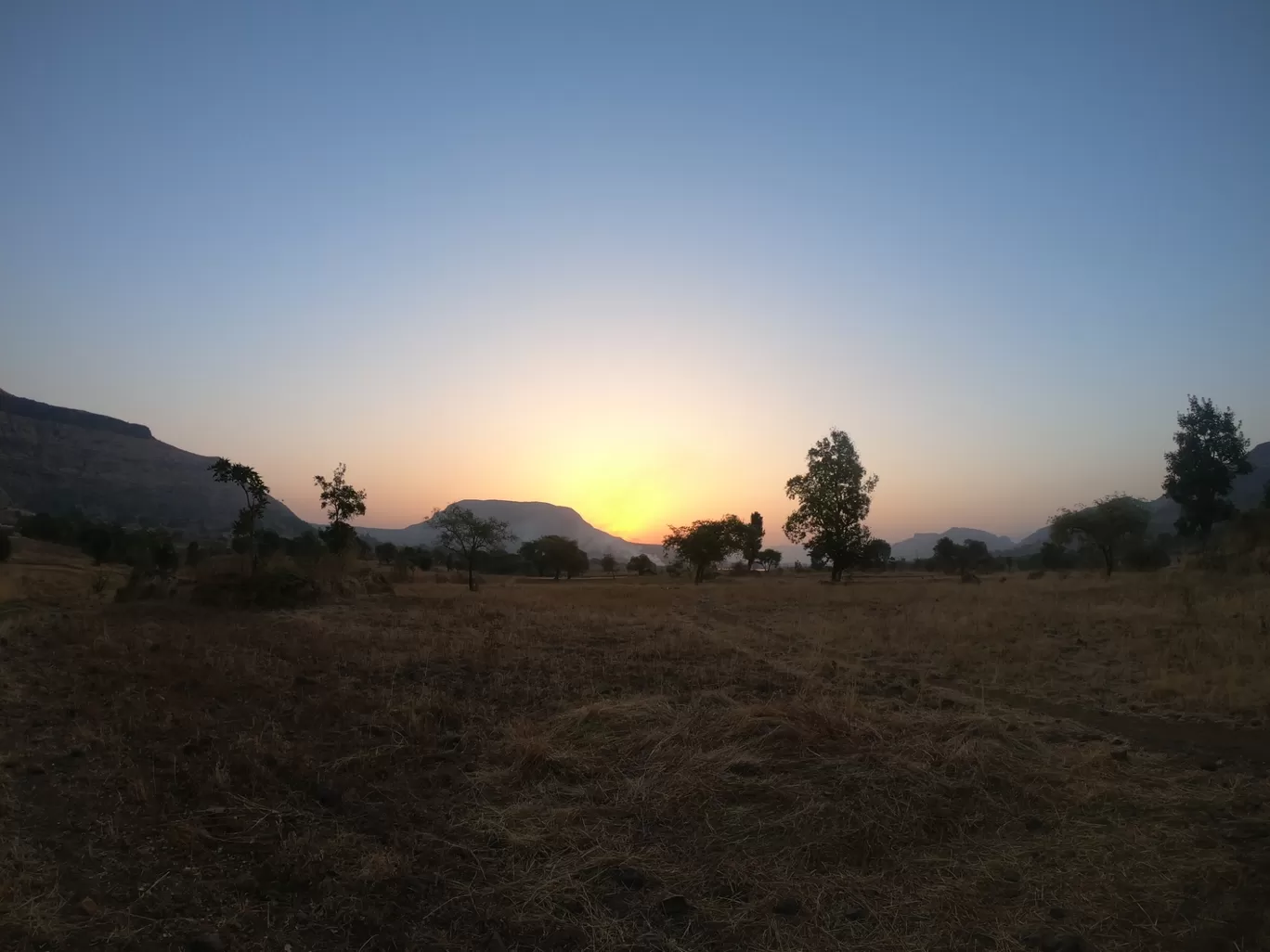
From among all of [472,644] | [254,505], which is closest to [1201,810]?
[472,644]

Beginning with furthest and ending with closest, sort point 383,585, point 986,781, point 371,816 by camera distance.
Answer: point 383,585
point 986,781
point 371,816

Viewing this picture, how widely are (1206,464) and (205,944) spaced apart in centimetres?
5296

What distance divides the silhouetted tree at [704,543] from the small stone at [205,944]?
5480cm

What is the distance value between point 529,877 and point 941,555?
86932 millimetres

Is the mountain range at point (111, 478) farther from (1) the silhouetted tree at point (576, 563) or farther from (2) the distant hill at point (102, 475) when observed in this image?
(1) the silhouetted tree at point (576, 563)

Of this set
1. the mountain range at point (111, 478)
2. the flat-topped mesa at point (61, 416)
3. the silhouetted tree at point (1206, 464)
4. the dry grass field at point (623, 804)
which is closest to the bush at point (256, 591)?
the dry grass field at point (623, 804)

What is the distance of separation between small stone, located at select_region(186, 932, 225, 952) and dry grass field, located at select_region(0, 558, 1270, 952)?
16mm

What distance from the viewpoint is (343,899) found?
4.62 metres

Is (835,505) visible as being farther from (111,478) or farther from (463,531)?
(111,478)

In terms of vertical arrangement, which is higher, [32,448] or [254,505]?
[32,448]

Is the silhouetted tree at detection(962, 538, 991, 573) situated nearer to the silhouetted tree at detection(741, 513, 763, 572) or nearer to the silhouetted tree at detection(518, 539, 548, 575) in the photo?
the silhouetted tree at detection(741, 513, 763, 572)

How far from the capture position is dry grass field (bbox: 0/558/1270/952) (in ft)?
14.6

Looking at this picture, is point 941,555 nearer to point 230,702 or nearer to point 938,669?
point 938,669

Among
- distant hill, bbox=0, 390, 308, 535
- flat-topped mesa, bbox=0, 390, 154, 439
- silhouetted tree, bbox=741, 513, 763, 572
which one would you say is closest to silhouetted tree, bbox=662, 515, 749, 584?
silhouetted tree, bbox=741, 513, 763, 572
